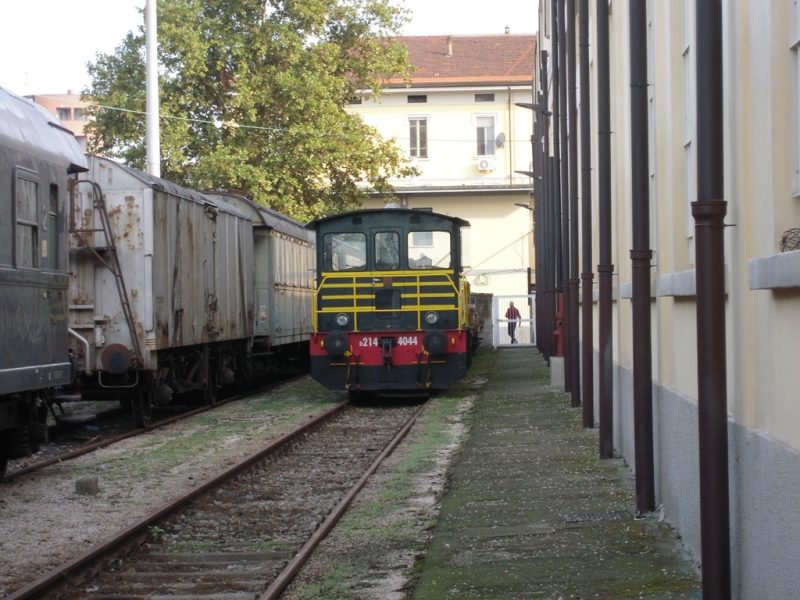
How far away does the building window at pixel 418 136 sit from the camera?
48125mm

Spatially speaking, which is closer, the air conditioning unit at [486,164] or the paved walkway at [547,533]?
the paved walkway at [547,533]

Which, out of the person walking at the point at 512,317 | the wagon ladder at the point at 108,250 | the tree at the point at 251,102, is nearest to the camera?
the wagon ladder at the point at 108,250

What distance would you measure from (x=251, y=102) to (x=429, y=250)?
1343 cm

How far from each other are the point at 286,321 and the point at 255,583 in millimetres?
16202

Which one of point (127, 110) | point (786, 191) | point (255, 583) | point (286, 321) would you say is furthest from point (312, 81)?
point (786, 191)

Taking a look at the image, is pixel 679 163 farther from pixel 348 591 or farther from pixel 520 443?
pixel 520 443

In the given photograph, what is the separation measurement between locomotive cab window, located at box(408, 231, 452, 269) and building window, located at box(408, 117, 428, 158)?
30.1 metres

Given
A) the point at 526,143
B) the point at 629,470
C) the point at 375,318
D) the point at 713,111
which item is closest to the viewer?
the point at 713,111

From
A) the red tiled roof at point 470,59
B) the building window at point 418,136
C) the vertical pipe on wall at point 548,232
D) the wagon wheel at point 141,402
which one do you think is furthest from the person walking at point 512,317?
the wagon wheel at point 141,402

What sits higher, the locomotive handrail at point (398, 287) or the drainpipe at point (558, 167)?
the drainpipe at point (558, 167)

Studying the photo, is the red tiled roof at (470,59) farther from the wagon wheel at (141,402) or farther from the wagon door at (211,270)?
the wagon wheel at (141,402)

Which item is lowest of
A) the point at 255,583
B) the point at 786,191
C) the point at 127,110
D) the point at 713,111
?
the point at 255,583

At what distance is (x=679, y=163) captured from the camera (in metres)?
7.05

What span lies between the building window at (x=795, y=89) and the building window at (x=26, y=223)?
6711 millimetres
